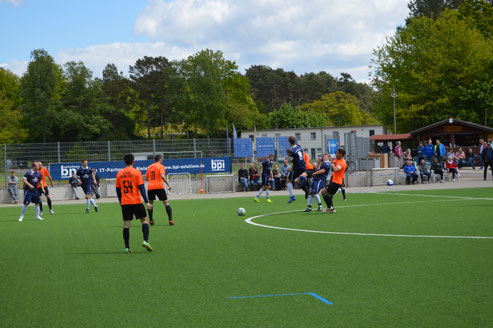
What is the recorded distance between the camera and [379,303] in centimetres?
594

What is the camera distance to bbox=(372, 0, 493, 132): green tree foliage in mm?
50188

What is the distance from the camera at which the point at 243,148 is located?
1211 inches

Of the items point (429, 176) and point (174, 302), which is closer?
point (174, 302)

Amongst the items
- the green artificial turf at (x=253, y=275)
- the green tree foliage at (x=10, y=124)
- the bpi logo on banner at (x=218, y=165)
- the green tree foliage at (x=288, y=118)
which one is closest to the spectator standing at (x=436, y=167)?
the bpi logo on banner at (x=218, y=165)

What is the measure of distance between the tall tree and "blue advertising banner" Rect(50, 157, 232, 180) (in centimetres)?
5202

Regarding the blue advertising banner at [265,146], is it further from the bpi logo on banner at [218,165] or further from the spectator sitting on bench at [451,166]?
the spectator sitting on bench at [451,166]

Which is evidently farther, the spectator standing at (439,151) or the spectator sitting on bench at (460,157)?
the spectator sitting on bench at (460,157)

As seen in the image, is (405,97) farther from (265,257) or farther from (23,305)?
(23,305)

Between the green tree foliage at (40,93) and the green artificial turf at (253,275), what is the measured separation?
5742cm

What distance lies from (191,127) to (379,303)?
7952cm

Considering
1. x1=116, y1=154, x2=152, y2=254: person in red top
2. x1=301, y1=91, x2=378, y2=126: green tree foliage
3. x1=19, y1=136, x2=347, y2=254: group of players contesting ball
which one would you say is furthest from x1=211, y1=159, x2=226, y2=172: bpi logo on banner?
x1=301, y1=91, x2=378, y2=126: green tree foliage

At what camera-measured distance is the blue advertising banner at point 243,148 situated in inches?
1212

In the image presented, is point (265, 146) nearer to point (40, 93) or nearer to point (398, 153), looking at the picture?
point (398, 153)

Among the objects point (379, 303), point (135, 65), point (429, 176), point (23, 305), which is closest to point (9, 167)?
point (429, 176)
